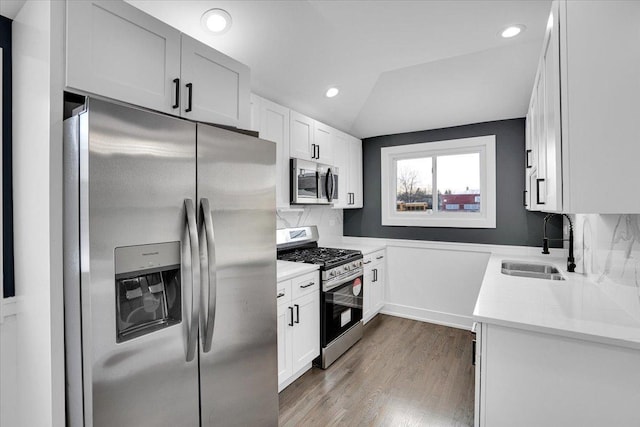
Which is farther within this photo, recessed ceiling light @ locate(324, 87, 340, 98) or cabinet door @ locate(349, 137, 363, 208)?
cabinet door @ locate(349, 137, 363, 208)

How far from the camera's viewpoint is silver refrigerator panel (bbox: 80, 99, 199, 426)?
108 cm

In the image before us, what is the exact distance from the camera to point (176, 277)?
1.33m

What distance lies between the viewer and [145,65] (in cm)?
139

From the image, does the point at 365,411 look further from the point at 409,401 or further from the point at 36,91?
the point at 36,91

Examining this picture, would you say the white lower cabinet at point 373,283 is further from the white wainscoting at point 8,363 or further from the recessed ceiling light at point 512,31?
the white wainscoting at point 8,363

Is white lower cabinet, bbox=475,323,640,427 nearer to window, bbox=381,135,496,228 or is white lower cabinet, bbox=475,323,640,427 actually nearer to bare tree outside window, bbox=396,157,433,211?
window, bbox=381,135,496,228

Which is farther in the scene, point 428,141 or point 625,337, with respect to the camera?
point 428,141

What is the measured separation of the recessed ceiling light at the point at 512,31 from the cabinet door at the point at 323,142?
174cm

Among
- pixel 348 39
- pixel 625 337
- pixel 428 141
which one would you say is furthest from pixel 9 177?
pixel 428 141

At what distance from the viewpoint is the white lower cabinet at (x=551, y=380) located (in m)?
1.30

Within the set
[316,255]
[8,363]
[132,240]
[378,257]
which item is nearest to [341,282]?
[316,255]

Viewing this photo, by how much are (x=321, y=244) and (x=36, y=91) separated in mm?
3189

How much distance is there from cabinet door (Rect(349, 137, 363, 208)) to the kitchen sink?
1862 mm

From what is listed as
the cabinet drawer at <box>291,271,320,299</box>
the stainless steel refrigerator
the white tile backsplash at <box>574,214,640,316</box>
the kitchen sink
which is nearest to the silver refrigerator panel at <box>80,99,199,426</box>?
the stainless steel refrigerator
